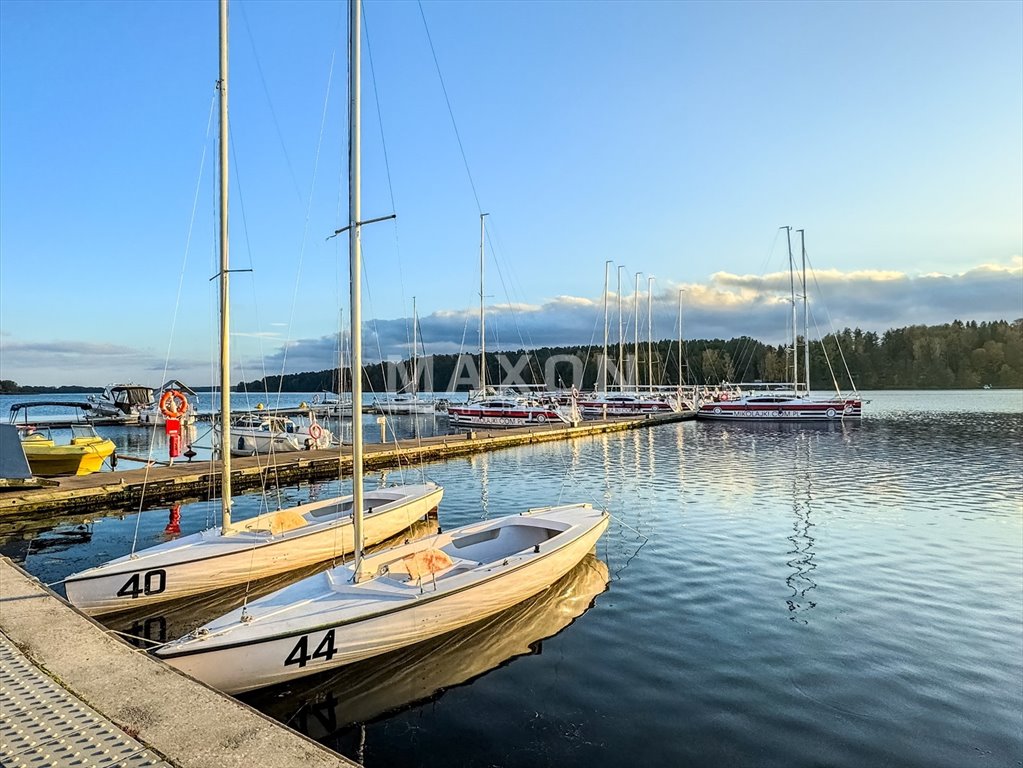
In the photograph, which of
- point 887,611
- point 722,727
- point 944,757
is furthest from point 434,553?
point 887,611

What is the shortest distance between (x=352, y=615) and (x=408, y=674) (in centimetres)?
126

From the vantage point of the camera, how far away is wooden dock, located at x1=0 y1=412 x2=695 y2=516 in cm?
1869

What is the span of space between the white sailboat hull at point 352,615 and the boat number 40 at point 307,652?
0.01m

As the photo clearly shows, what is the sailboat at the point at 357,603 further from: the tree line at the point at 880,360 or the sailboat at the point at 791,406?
the tree line at the point at 880,360

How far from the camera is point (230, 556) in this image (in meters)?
10.9

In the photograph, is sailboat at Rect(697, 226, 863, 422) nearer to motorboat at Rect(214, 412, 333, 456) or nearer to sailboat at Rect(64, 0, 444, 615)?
motorboat at Rect(214, 412, 333, 456)

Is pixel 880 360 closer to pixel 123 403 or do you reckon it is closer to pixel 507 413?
pixel 507 413

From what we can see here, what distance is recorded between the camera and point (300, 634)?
7312 mm

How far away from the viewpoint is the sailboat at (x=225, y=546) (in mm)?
9594

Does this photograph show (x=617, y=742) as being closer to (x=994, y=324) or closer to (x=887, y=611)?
(x=887, y=611)

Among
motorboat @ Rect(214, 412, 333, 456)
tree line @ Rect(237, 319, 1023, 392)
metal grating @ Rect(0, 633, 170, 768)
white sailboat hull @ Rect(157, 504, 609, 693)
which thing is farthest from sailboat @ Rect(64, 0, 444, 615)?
tree line @ Rect(237, 319, 1023, 392)

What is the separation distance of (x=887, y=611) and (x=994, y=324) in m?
182

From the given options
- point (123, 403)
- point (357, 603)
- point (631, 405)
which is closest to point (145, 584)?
point (357, 603)

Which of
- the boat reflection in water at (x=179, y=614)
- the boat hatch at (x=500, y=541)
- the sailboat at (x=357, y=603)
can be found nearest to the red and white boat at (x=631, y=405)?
the boat hatch at (x=500, y=541)
